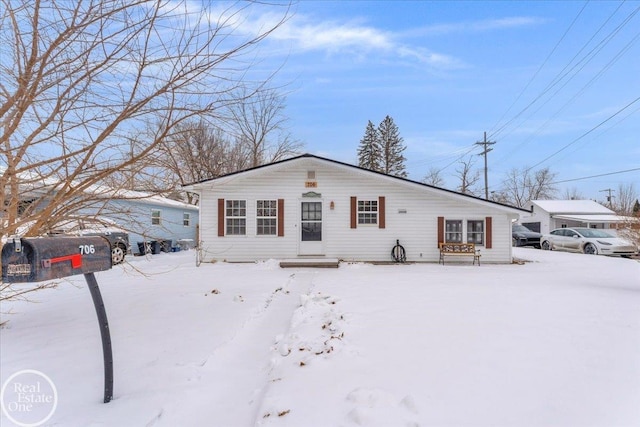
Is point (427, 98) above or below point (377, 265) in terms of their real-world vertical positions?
above

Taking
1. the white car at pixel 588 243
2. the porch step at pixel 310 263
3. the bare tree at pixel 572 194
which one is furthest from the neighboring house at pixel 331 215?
the bare tree at pixel 572 194

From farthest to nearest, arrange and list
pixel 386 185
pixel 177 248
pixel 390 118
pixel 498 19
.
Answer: pixel 390 118, pixel 177 248, pixel 386 185, pixel 498 19

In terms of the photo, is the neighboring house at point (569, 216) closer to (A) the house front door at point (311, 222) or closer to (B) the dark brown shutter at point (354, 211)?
(B) the dark brown shutter at point (354, 211)

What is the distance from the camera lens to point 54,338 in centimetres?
385

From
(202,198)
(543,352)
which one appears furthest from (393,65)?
(543,352)

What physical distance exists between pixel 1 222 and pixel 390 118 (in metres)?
40.3

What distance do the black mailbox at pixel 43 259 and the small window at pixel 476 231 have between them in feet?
39.5

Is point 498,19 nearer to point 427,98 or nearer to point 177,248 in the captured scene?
point 427,98

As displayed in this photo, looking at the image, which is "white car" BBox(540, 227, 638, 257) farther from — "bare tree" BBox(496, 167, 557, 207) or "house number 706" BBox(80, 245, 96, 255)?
"bare tree" BBox(496, 167, 557, 207)

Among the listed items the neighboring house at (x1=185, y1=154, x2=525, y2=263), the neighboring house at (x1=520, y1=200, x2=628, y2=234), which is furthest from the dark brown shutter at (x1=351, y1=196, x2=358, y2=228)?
the neighboring house at (x1=520, y1=200, x2=628, y2=234)

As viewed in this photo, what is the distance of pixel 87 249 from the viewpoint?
86.0 inches

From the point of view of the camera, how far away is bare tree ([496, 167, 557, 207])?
4897 centimetres

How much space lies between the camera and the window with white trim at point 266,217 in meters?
11.6

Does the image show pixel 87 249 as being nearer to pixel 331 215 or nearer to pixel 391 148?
pixel 331 215
